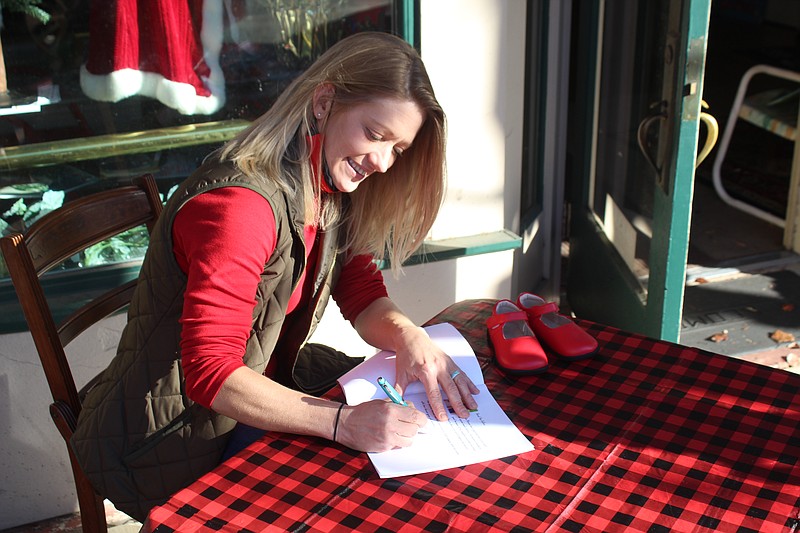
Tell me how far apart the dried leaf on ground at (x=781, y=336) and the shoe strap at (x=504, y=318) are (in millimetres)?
2213

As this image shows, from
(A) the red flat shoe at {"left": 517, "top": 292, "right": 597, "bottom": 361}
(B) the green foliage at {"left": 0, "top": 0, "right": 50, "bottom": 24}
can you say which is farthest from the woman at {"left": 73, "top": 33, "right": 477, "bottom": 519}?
(B) the green foliage at {"left": 0, "top": 0, "right": 50, "bottom": 24}

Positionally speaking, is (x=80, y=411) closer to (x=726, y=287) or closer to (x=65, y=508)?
(x=65, y=508)

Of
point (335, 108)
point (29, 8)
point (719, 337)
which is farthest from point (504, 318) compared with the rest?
point (719, 337)

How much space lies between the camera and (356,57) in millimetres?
1787

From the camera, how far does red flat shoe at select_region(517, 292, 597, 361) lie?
1.81 metres

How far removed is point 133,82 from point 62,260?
1034mm

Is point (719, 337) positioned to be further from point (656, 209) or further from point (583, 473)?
point (583, 473)

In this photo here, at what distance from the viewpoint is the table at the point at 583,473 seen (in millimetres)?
1352

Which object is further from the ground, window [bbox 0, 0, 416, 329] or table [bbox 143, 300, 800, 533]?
window [bbox 0, 0, 416, 329]

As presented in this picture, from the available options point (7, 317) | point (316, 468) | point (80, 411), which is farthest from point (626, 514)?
point (7, 317)

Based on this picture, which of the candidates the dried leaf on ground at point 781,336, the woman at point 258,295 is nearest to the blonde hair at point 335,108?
the woman at point 258,295

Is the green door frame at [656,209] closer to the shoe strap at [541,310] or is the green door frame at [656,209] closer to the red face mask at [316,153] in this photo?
the shoe strap at [541,310]

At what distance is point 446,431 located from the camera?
1593mm

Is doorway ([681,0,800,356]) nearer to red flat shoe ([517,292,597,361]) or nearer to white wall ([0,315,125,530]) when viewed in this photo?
red flat shoe ([517,292,597,361])
